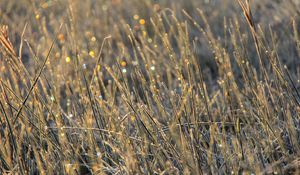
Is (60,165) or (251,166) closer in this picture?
(251,166)

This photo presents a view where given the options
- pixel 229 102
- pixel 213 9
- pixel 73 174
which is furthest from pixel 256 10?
pixel 73 174

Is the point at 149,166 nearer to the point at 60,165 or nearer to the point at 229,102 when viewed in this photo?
the point at 60,165

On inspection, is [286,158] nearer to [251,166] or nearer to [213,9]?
[251,166]

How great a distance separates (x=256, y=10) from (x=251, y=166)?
99.4 inches

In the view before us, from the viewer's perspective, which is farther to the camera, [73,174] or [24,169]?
[24,169]

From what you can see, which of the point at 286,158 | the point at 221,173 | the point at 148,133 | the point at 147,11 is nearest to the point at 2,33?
the point at 148,133

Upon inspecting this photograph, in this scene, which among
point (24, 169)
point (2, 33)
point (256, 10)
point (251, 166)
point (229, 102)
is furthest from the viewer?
point (256, 10)

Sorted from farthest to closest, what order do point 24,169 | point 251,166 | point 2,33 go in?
point 24,169
point 2,33
point 251,166

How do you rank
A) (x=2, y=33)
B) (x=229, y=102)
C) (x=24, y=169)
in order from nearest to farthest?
(x=2, y=33) < (x=24, y=169) < (x=229, y=102)

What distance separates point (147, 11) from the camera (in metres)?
3.98

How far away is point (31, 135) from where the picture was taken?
1.87 meters

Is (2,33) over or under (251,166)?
over

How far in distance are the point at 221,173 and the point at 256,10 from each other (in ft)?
7.79

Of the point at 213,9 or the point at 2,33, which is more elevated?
the point at 2,33
